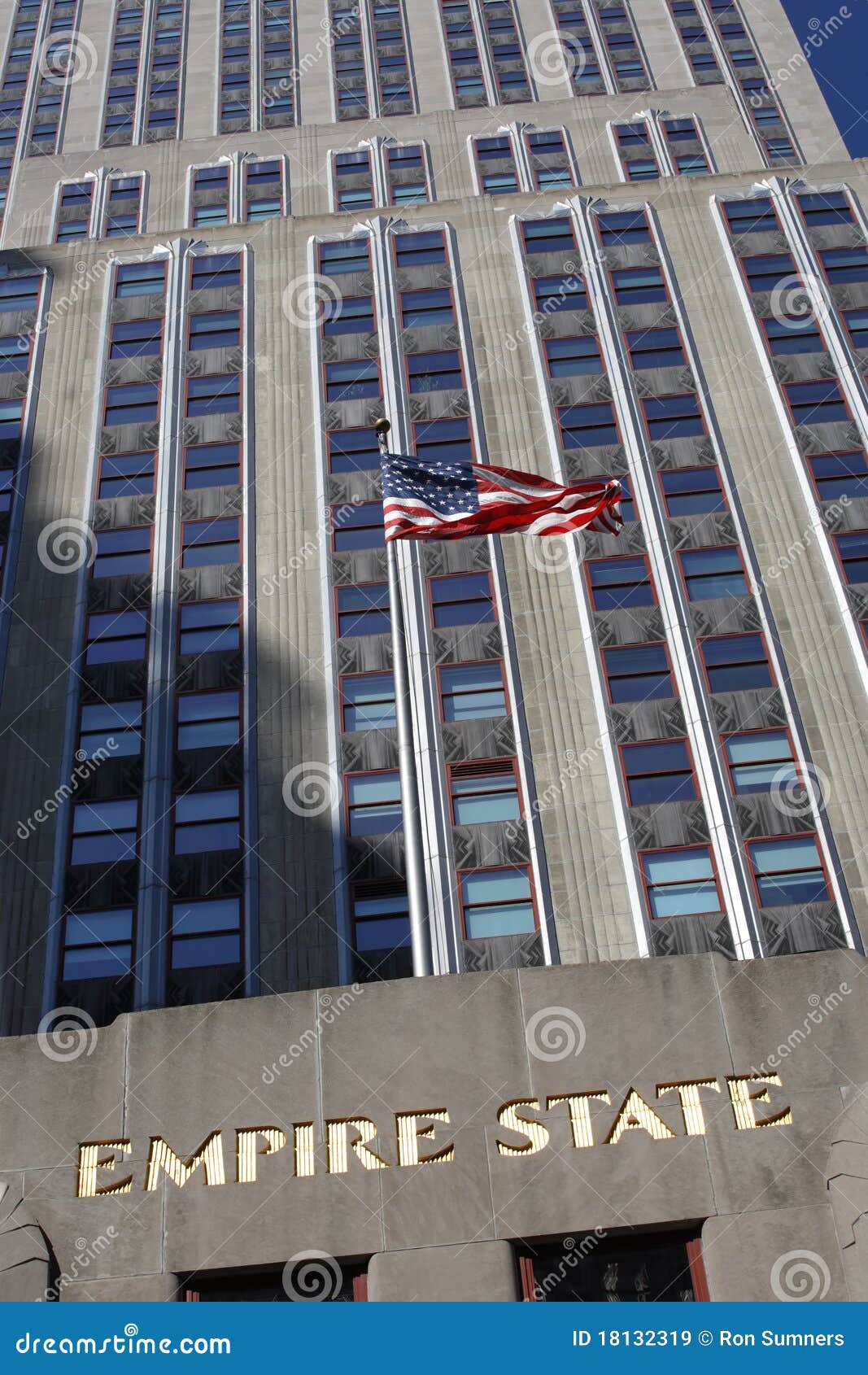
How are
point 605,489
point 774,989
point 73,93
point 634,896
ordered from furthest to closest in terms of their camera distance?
1. point 73,93
2. point 634,896
3. point 605,489
4. point 774,989

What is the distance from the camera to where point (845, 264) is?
5122cm

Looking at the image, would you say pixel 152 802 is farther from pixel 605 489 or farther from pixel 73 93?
pixel 73 93

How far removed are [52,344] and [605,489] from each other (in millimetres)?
29030

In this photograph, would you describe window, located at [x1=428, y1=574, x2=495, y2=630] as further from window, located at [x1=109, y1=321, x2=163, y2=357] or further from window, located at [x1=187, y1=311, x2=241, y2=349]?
window, located at [x1=109, y1=321, x2=163, y2=357]

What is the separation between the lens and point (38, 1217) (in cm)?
2417

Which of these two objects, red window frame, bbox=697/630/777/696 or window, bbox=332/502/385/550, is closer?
red window frame, bbox=697/630/777/696

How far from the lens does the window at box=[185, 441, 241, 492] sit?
46375mm

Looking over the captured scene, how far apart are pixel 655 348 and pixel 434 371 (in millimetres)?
7587

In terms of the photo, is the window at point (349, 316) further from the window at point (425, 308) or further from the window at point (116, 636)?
the window at point (116, 636)

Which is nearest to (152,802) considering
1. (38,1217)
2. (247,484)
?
(247,484)

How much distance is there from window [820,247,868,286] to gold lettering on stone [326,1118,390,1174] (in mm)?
36825

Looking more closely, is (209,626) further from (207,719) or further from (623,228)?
(623,228)

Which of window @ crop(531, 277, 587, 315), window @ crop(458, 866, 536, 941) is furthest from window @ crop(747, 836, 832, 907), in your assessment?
window @ crop(531, 277, 587, 315)

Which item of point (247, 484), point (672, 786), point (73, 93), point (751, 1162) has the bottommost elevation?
point (751, 1162)
